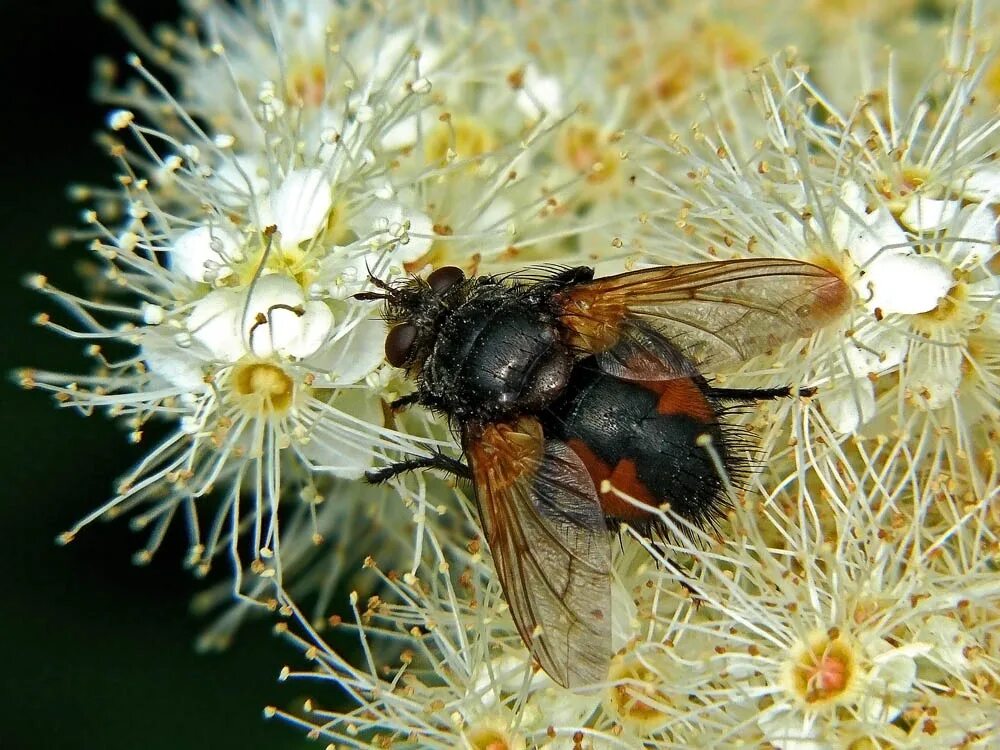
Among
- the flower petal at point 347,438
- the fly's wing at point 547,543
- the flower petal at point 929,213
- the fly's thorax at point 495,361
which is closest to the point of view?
the fly's wing at point 547,543

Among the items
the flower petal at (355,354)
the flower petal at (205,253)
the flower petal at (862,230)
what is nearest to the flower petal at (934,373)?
the flower petal at (862,230)

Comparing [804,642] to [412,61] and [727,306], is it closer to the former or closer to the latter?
[727,306]

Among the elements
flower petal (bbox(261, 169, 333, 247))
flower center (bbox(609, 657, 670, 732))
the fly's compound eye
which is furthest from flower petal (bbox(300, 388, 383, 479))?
flower center (bbox(609, 657, 670, 732))

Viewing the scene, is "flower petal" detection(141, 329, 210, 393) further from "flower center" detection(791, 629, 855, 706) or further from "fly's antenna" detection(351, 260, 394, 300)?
"flower center" detection(791, 629, 855, 706)

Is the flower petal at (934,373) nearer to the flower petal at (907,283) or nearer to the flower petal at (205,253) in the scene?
the flower petal at (907,283)

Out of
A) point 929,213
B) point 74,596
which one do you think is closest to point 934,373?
point 929,213

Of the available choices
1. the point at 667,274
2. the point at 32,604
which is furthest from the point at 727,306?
the point at 32,604
